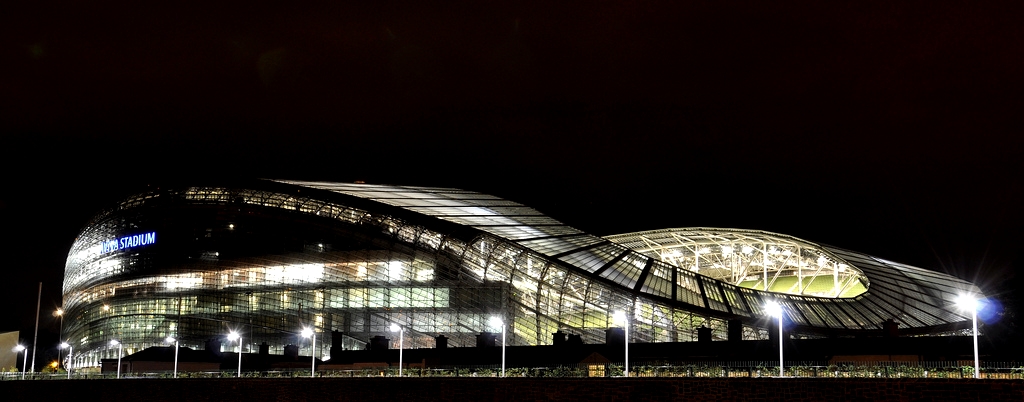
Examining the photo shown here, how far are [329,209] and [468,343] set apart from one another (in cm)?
1928

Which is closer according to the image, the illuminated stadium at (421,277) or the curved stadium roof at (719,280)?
the curved stadium roof at (719,280)

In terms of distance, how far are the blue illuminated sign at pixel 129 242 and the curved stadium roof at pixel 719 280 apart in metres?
19.5

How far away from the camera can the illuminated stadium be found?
75.1 metres
